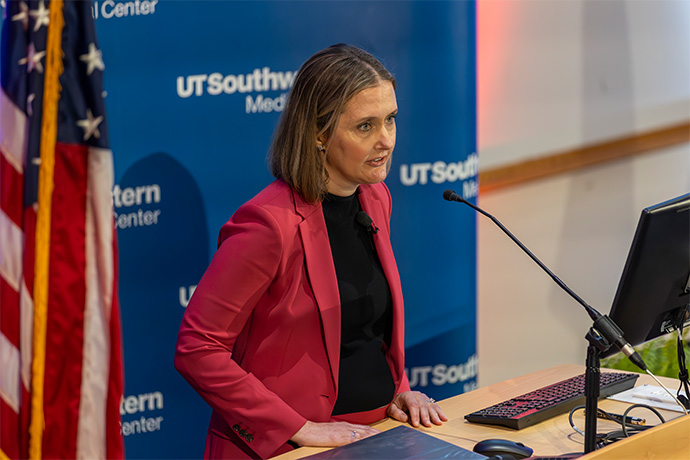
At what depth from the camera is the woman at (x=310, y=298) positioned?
178 cm

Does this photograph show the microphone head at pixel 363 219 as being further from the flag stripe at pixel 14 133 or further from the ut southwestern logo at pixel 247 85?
the ut southwestern logo at pixel 247 85

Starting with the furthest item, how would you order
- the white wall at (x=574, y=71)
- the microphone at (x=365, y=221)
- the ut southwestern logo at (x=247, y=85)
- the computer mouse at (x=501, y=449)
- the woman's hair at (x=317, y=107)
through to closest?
the white wall at (x=574, y=71) → the ut southwestern logo at (x=247, y=85) → the microphone at (x=365, y=221) → the woman's hair at (x=317, y=107) → the computer mouse at (x=501, y=449)

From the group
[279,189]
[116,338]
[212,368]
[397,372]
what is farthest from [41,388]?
[397,372]

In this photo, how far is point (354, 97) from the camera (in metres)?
1.90

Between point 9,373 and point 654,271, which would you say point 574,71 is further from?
point 9,373

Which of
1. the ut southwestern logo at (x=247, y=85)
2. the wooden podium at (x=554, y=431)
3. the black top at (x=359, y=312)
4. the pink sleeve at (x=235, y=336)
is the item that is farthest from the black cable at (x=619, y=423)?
the ut southwestern logo at (x=247, y=85)

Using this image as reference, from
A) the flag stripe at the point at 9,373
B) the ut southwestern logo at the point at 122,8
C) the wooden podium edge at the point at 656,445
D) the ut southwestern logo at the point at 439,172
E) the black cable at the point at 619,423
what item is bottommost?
the black cable at the point at 619,423

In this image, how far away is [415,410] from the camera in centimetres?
187

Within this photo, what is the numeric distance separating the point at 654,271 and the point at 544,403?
0.42m

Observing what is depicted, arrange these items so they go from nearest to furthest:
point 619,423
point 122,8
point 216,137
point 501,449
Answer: point 501,449, point 619,423, point 122,8, point 216,137

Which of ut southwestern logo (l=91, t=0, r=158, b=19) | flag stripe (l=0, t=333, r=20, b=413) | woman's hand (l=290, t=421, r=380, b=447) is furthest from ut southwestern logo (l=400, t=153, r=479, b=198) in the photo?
flag stripe (l=0, t=333, r=20, b=413)

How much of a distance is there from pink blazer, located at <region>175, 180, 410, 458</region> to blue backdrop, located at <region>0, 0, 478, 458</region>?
1008 mm

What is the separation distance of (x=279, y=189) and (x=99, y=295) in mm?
486

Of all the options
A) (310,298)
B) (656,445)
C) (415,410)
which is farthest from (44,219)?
(656,445)
